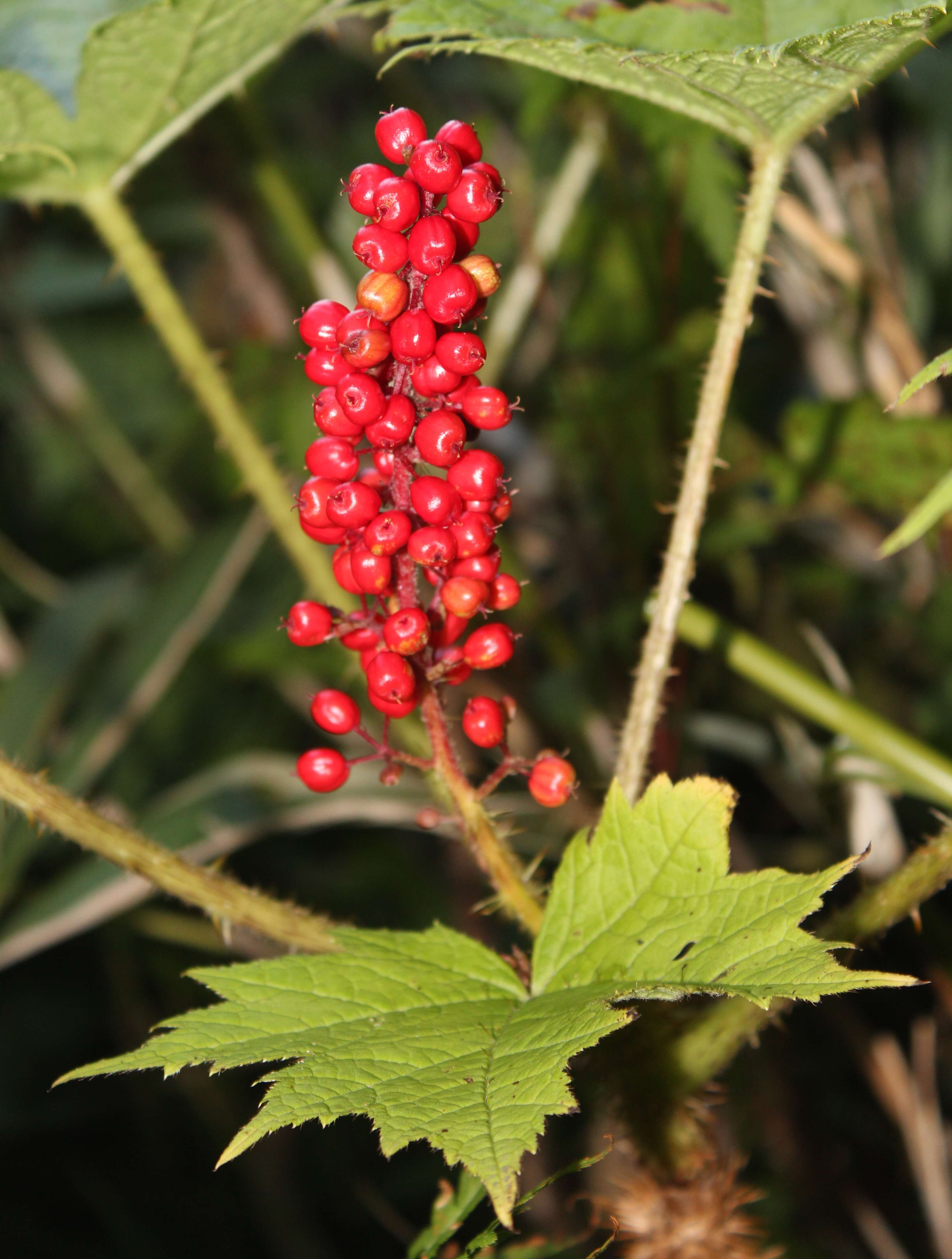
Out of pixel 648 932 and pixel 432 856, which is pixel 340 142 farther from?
pixel 648 932

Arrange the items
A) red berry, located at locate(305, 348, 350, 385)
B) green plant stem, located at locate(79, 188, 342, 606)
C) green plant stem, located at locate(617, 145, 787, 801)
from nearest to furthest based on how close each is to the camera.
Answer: red berry, located at locate(305, 348, 350, 385)
green plant stem, located at locate(617, 145, 787, 801)
green plant stem, located at locate(79, 188, 342, 606)

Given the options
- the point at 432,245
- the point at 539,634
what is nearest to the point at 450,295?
the point at 432,245

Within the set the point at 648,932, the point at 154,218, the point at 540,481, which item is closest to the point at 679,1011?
the point at 648,932

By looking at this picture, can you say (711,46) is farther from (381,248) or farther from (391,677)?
(391,677)

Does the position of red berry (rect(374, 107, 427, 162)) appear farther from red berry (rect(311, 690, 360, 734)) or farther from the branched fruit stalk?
red berry (rect(311, 690, 360, 734))

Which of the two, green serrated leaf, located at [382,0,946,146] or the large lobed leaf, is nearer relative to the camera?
the large lobed leaf

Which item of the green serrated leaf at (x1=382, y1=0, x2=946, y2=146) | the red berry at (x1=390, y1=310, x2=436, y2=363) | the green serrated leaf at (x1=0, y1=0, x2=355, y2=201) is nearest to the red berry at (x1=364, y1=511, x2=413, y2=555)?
the red berry at (x1=390, y1=310, x2=436, y2=363)

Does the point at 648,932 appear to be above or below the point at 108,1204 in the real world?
above
